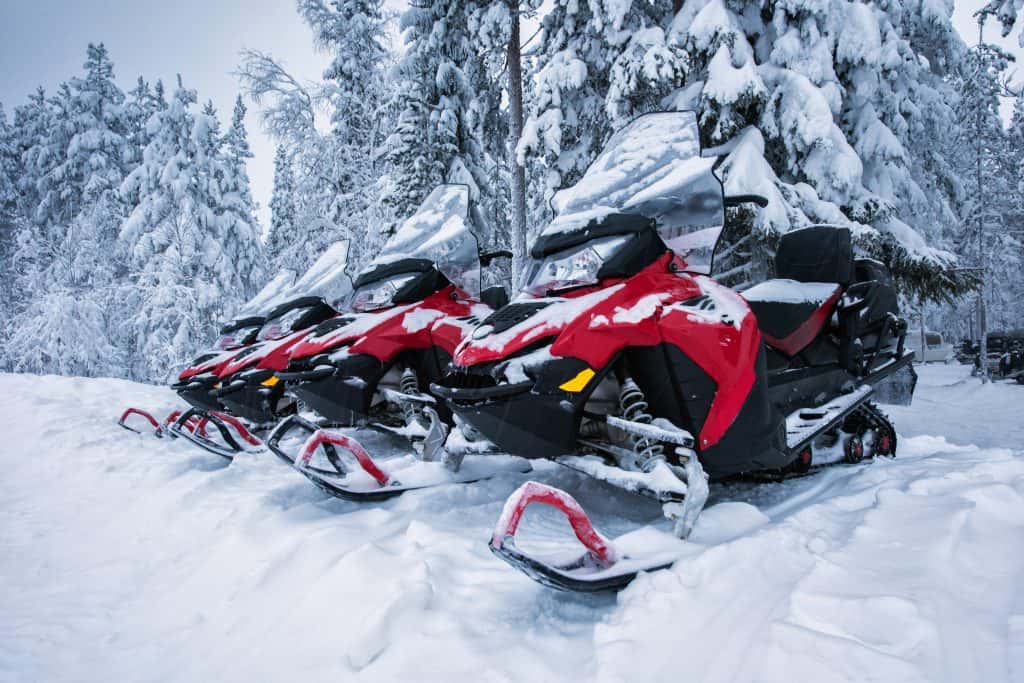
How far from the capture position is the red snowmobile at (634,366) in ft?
7.22

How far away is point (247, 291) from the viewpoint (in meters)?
23.1

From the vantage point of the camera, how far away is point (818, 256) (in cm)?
375

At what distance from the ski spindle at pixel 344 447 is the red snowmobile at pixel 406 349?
5.0 inches

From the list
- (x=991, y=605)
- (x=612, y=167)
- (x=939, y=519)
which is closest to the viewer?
(x=991, y=605)

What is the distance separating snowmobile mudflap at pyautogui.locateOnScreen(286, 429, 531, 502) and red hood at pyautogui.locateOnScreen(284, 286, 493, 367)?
119 cm

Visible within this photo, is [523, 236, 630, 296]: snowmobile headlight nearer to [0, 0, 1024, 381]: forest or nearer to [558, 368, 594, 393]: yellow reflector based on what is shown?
[558, 368, 594, 393]: yellow reflector

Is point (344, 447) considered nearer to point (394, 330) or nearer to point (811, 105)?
point (394, 330)

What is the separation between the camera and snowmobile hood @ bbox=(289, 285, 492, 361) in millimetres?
4301

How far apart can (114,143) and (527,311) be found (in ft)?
83.2

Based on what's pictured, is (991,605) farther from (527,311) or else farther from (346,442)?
(346,442)

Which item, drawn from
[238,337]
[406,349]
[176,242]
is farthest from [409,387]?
[176,242]

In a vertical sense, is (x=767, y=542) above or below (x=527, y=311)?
below

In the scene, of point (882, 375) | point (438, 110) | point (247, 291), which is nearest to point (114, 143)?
point (247, 291)

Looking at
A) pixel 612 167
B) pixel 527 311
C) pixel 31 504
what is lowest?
pixel 31 504
